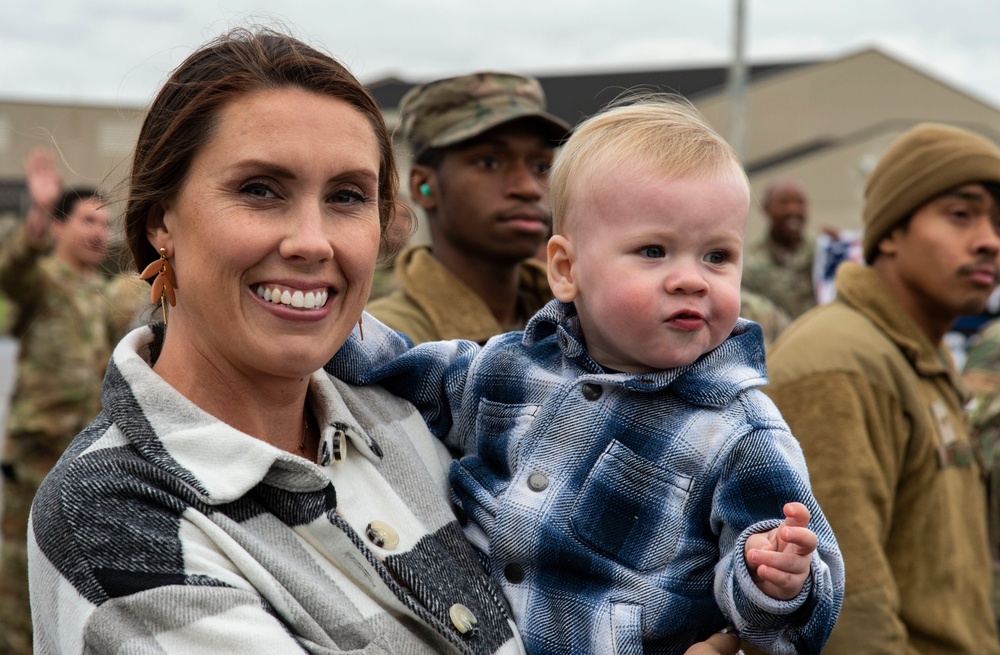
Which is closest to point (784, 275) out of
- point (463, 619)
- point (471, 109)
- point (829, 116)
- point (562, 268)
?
point (471, 109)

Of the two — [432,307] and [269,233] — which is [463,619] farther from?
[432,307]

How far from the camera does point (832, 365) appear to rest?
370 cm

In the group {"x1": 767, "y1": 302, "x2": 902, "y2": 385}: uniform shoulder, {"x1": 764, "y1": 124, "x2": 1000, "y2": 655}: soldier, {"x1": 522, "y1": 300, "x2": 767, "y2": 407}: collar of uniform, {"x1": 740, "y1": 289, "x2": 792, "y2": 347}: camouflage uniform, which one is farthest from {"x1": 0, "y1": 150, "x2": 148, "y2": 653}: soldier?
{"x1": 522, "y1": 300, "x2": 767, "y2": 407}: collar of uniform

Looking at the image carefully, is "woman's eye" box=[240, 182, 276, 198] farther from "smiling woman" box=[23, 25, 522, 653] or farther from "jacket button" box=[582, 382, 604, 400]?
"jacket button" box=[582, 382, 604, 400]

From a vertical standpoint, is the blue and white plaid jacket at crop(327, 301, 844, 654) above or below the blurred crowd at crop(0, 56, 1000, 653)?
above

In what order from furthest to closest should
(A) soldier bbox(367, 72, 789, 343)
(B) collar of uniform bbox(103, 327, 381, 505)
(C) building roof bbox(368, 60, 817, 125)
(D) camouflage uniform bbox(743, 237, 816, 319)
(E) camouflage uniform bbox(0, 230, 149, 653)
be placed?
1. (C) building roof bbox(368, 60, 817, 125)
2. (D) camouflage uniform bbox(743, 237, 816, 319)
3. (E) camouflage uniform bbox(0, 230, 149, 653)
4. (A) soldier bbox(367, 72, 789, 343)
5. (B) collar of uniform bbox(103, 327, 381, 505)

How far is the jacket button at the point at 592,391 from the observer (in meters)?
2.40

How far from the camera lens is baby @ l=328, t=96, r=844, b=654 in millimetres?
2215

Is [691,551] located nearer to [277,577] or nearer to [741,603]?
[741,603]

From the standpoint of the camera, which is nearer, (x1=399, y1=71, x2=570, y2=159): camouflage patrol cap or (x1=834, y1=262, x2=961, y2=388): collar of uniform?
(x1=834, y1=262, x2=961, y2=388): collar of uniform

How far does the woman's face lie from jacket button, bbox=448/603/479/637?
0.53 m

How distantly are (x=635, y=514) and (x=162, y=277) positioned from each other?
1059 mm

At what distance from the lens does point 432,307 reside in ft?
12.6

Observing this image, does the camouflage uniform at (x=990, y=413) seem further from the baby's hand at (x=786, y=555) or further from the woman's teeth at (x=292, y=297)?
the woman's teeth at (x=292, y=297)
